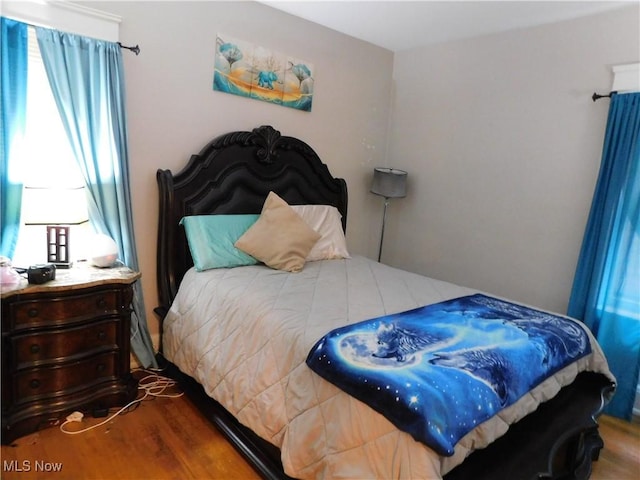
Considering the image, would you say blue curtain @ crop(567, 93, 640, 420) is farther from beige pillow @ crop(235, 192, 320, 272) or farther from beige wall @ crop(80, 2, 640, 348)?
beige pillow @ crop(235, 192, 320, 272)

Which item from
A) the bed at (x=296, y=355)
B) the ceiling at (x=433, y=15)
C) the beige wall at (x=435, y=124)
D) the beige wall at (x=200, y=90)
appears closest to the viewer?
the bed at (x=296, y=355)

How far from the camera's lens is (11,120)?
2100mm

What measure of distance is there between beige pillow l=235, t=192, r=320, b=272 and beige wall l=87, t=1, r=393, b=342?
25.1 inches

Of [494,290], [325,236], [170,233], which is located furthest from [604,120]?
[170,233]

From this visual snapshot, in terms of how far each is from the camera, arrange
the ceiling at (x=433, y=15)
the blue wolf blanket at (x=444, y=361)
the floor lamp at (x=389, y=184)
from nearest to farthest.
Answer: the blue wolf blanket at (x=444, y=361), the ceiling at (x=433, y=15), the floor lamp at (x=389, y=184)

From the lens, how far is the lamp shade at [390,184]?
3809 mm

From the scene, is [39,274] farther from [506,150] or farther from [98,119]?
[506,150]

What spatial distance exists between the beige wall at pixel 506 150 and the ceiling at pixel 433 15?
113 millimetres

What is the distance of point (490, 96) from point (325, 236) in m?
1.74

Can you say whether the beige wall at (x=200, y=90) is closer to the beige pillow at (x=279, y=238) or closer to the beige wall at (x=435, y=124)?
the beige wall at (x=435, y=124)

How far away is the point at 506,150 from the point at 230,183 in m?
2.13

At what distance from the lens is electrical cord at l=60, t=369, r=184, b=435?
2184 millimetres

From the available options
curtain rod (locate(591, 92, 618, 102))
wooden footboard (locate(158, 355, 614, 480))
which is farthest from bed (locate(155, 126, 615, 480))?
curtain rod (locate(591, 92, 618, 102))
